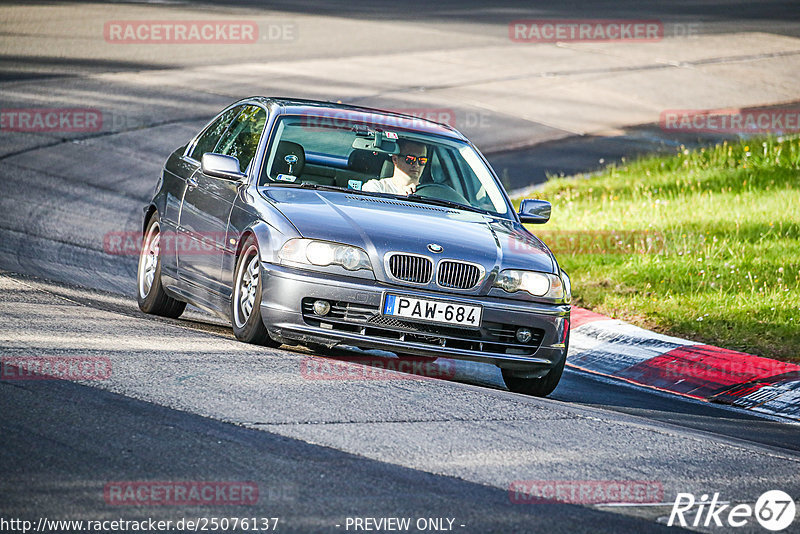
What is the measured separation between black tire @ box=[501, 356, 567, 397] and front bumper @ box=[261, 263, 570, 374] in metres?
0.53

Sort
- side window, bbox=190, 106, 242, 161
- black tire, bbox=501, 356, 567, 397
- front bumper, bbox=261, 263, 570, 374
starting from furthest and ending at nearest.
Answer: side window, bbox=190, 106, 242, 161 < black tire, bbox=501, 356, 567, 397 < front bumper, bbox=261, 263, 570, 374

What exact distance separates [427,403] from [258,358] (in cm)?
112

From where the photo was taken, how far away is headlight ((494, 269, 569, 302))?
293 inches

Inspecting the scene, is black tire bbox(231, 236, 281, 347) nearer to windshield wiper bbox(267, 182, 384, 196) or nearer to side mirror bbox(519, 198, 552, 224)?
windshield wiper bbox(267, 182, 384, 196)

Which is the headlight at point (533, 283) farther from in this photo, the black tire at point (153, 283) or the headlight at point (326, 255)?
the black tire at point (153, 283)

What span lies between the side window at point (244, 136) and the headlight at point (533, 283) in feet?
6.85

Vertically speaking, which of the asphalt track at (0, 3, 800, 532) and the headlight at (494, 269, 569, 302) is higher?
the headlight at (494, 269, 569, 302)

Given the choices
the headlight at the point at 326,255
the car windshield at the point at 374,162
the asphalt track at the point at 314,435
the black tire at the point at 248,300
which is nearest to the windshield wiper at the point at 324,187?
the car windshield at the point at 374,162

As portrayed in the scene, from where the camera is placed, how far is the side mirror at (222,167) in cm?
811

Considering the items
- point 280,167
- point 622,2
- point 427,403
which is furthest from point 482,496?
point 622,2

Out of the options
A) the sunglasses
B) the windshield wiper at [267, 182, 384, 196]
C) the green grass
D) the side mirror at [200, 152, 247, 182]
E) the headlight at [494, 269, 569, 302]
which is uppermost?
the sunglasses

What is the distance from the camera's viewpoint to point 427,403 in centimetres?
643

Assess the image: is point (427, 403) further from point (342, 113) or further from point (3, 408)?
point (342, 113)

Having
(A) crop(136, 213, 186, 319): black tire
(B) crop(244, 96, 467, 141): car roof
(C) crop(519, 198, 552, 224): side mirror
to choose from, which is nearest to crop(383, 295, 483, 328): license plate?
(C) crop(519, 198, 552, 224): side mirror
